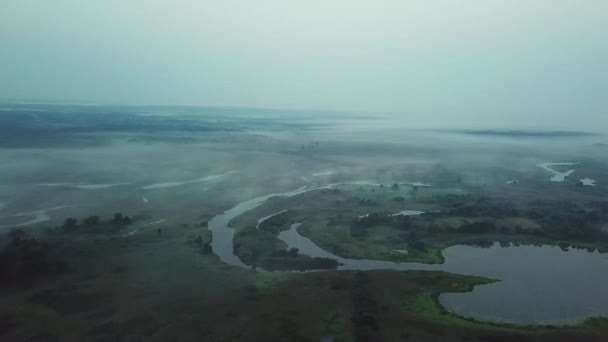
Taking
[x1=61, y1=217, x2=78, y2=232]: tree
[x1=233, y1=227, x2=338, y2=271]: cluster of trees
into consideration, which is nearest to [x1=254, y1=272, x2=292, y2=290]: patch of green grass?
[x1=233, y1=227, x2=338, y2=271]: cluster of trees

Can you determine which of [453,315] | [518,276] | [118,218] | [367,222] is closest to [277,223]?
[367,222]

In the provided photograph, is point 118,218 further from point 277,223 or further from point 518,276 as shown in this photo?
point 518,276

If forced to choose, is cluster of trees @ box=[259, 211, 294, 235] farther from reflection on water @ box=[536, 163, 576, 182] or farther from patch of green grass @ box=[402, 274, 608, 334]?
reflection on water @ box=[536, 163, 576, 182]

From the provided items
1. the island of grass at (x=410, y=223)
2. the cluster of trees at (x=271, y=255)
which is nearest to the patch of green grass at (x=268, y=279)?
the cluster of trees at (x=271, y=255)

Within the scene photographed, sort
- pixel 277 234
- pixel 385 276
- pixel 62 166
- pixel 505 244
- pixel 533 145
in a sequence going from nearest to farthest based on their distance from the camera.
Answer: pixel 385 276 → pixel 505 244 → pixel 277 234 → pixel 62 166 → pixel 533 145

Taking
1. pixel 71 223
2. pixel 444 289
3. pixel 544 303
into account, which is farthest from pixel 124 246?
pixel 544 303

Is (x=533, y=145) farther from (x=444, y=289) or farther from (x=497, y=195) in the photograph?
(x=444, y=289)

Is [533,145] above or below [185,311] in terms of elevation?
above

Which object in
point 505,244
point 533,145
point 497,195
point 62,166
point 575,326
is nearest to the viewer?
point 575,326

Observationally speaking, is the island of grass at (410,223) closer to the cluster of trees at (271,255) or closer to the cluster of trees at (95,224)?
the cluster of trees at (271,255)
